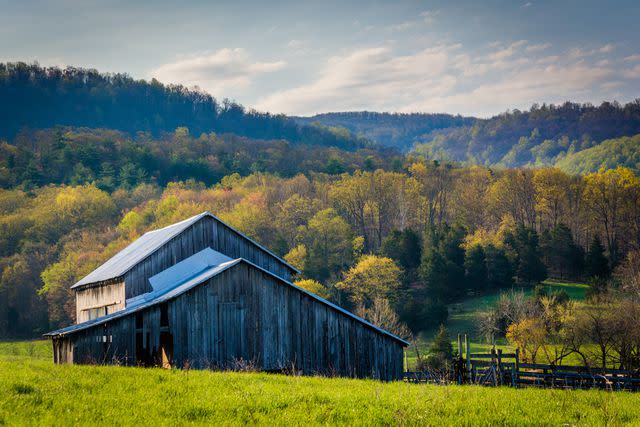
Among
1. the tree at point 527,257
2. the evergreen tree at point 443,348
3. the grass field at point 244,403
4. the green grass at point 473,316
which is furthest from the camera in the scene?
the tree at point 527,257

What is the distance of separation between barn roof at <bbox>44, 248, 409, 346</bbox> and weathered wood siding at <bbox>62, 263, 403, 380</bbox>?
243 millimetres

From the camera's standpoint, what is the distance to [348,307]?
3152 inches

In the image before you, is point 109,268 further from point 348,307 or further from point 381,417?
point 348,307

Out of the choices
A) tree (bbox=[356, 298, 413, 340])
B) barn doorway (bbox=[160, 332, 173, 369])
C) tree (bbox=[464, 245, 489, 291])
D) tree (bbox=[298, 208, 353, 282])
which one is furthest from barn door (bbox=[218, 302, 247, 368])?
tree (bbox=[464, 245, 489, 291])

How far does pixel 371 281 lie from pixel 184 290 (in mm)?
52556

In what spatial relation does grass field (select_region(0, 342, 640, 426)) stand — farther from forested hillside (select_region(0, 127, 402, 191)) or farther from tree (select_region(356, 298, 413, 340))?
forested hillside (select_region(0, 127, 402, 191))

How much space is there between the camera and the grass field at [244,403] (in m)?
13.3

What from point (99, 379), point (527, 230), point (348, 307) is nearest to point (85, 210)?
point (348, 307)

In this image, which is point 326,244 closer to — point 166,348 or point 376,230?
point 376,230

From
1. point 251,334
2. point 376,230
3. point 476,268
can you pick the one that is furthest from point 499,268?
point 251,334

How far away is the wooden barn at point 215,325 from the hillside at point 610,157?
136933mm

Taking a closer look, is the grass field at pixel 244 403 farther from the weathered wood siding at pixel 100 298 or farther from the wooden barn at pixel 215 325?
the weathered wood siding at pixel 100 298

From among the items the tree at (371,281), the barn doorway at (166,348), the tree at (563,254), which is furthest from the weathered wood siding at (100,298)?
the tree at (563,254)

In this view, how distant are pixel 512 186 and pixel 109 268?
79702 mm
